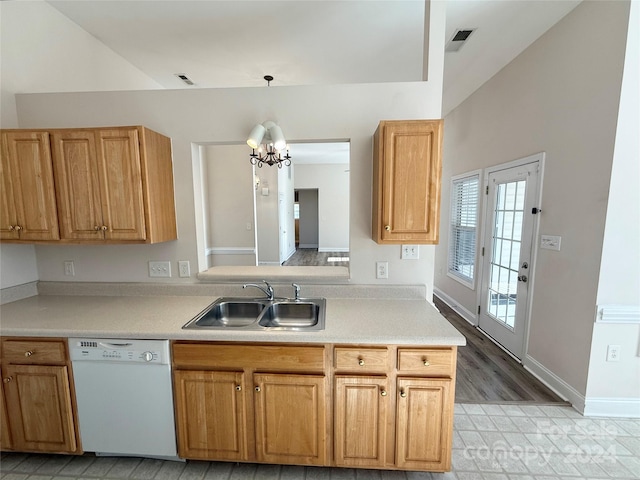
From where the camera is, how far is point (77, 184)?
1712 mm

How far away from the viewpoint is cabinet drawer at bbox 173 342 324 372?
1447 millimetres

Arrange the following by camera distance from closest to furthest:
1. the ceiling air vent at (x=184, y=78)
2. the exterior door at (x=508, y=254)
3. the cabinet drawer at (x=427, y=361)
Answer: the cabinet drawer at (x=427, y=361), the exterior door at (x=508, y=254), the ceiling air vent at (x=184, y=78)

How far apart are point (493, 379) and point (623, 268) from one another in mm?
1341

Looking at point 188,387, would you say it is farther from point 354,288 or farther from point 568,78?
point 568,78

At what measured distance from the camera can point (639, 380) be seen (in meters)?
1.98

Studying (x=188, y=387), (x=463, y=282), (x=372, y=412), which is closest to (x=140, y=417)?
(x=188, y=387)

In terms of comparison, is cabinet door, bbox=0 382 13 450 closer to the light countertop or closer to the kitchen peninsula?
the kitchen peninsula

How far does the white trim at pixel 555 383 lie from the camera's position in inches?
80.7

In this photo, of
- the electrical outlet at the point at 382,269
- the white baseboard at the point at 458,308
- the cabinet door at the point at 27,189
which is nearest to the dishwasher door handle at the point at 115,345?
the cabinet door at the point at 27,189

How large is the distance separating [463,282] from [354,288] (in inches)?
101

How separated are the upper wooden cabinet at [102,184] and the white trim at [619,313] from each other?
3235 millimetres

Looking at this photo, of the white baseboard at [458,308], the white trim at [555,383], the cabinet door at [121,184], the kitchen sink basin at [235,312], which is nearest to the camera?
the cabinet door at [121,184]

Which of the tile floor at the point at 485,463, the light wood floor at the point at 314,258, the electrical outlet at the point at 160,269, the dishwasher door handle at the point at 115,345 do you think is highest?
the electrical outlet at the point at 160,269

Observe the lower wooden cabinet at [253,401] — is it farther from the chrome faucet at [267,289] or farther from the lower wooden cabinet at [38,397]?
the lower wooden cabinet at [38,397]
